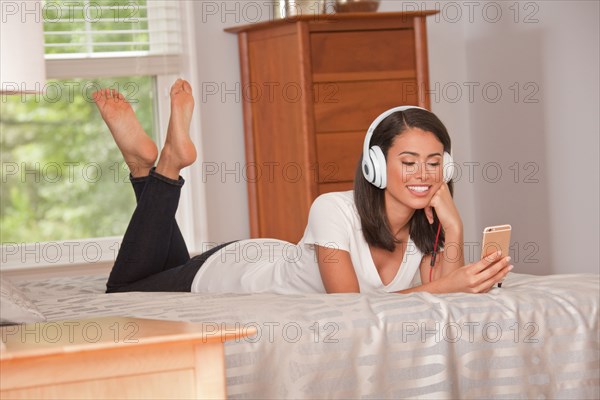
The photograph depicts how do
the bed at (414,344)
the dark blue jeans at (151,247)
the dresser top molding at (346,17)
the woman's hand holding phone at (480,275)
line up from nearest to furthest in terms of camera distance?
the bed at (414,344), the woman's hand holding phone at (480,275), the dark blue jeans at (151,247), the dresser top molding at (346,17)

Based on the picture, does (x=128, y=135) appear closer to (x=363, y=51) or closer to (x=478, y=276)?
(x=478, y=276)

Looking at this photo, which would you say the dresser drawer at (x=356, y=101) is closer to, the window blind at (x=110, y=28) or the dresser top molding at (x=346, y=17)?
the dresser top molding at (x=346, y=17)

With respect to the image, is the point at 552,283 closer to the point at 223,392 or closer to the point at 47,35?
the point at 223,392

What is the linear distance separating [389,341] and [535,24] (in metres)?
2.55

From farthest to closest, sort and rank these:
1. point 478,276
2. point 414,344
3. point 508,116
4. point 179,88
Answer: point 508,116, point 179,88, point 478,276, point 414,344

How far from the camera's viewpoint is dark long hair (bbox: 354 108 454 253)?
2.10 m

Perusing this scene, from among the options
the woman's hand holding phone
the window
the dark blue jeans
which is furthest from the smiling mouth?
the window

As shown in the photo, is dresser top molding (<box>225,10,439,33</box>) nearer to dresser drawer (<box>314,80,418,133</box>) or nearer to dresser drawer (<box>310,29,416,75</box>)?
dresser drawer (<box>310,29,416,75</box>)

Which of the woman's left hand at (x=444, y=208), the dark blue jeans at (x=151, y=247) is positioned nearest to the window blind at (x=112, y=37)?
the dark blue jeans at (x=151, y=247)

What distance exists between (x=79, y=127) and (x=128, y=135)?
4.53ft

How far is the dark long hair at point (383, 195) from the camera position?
210 centimetres

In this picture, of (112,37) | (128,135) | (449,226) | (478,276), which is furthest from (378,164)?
(112,37)

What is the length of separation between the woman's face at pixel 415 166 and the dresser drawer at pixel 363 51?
1.57 metres

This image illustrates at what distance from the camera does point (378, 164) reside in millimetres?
2086
